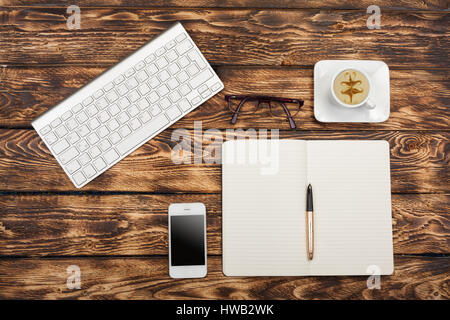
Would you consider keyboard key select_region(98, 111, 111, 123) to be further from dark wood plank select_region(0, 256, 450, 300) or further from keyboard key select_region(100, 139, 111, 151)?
dark wood plank select_region(0, 256, 450, 300)

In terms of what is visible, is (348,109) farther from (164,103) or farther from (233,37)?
(164,103)

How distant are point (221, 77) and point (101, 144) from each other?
37cm

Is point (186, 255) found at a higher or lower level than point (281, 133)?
lower

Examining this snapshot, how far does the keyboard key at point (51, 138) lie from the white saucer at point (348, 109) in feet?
2.29

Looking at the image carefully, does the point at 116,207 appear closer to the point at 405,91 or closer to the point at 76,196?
the point at 76,196

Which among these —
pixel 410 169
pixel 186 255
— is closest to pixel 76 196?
pixel 186 255

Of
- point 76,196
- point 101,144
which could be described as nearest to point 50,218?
point 76,196

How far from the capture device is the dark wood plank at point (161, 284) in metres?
0.88

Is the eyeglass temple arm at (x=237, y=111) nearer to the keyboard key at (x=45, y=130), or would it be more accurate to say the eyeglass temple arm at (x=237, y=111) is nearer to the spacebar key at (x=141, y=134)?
the spacebar key at (x=141, y=134)

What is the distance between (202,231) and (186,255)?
0.07 m

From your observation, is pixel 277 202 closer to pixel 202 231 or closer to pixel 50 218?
pixel 202 231

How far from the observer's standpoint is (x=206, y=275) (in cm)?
88

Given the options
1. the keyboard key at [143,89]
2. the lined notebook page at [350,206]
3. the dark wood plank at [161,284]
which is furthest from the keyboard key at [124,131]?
the lined notebook page at [350,206]
